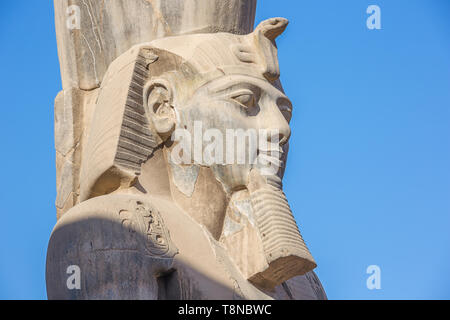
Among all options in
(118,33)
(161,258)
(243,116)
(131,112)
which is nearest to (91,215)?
(161,258)

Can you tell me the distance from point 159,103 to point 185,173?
565 millimetres

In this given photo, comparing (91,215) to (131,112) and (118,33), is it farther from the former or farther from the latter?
(118,33)

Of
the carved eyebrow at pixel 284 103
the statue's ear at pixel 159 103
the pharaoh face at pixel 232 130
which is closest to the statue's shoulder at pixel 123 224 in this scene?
the pharaoh face at pixel 232 130

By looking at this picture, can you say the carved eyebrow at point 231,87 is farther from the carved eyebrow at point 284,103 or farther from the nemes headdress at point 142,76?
the carved eyebrow at point 284,103

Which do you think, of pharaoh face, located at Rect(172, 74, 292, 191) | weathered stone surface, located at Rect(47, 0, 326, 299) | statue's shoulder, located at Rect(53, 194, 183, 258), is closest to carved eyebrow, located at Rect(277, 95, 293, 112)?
weathered stone surface, located at Rect(47, 0, 326, 299)

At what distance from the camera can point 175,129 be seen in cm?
644

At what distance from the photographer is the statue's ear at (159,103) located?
21.2ft

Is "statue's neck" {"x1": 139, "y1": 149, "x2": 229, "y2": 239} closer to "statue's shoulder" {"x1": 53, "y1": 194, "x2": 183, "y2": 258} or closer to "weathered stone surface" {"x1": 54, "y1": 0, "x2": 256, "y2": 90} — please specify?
"statue's shoulder" {"x1": 53, "y1": 194, "x2": 183, "y2": 258}

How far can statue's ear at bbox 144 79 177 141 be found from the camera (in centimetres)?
646

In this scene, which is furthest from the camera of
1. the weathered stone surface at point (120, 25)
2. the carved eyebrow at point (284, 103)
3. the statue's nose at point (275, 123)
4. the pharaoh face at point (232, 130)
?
the weathered stone surface at point (120, 25)

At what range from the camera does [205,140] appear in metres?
6.32

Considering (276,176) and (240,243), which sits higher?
(276,176)

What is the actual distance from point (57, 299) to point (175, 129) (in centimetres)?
155

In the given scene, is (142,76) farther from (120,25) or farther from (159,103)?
(120,25)
